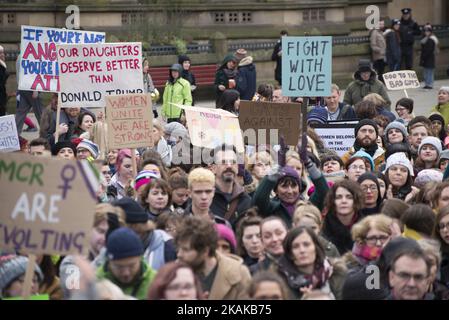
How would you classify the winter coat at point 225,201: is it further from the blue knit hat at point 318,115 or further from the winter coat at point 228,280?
the blue knit hat at point 318,115

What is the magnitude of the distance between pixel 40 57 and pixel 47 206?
9.13 metres

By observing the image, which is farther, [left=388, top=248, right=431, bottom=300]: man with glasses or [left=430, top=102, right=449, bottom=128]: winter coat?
[left=430, top=102, right=449, bottom=128]: winter coat

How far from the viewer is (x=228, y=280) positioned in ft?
26.6

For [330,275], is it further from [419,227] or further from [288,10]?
[288,10]

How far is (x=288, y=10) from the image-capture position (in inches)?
1335

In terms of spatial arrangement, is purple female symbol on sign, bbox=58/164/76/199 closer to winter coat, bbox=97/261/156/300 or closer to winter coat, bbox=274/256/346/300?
winter coat, bbox=97/261/156/300

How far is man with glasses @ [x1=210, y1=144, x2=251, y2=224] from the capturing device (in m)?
10.7

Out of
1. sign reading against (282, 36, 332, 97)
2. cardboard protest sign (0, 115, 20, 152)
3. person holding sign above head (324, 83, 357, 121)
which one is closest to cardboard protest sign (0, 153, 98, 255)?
sign reading against (282, 36, 332, 97)

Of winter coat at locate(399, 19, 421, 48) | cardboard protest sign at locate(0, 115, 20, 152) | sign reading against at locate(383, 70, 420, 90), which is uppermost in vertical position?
winter coat at locate(399, 19, 421, 48)

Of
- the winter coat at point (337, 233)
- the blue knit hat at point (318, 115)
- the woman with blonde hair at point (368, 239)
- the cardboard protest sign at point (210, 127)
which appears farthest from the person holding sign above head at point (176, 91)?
the woman with blonde hair at point (368, 239)

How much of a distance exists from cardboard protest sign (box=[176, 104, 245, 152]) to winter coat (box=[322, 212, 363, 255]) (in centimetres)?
293

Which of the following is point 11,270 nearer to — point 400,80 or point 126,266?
point 126,266

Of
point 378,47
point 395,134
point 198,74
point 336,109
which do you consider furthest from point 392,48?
point 395,134

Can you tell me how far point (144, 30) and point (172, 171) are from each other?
1864cm
